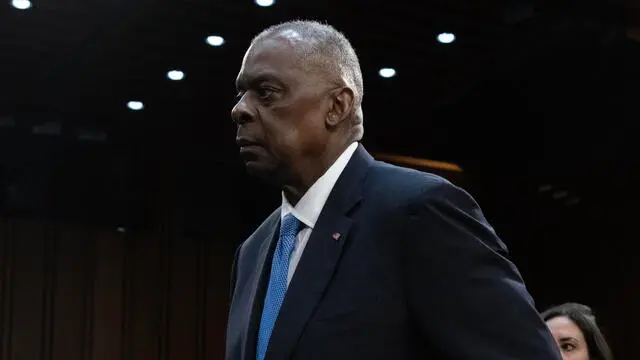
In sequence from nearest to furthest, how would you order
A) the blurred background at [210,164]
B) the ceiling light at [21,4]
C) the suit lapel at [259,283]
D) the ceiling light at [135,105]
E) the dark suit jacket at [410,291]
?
the dark suit jacket at [410,291], the suit lapel at [259,283], the ceiling light at [21,4], the blurred background at [210,164], the ceiling light at [135,105]

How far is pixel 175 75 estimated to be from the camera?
7.99m

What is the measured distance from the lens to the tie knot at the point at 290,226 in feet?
4.53

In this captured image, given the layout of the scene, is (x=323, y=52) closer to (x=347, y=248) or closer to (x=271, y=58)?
(x=271, y=58)

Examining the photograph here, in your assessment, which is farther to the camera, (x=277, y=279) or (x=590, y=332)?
(x=590, y=332)

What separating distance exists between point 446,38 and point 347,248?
6307mm

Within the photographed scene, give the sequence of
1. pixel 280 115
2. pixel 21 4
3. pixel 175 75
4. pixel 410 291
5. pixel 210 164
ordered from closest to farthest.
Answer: pixel 410 291 → pixel 280 115 → pixel 21 4 → pixel 175 75 → pixel 210 164

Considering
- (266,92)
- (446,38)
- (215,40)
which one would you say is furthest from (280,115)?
(446,38)

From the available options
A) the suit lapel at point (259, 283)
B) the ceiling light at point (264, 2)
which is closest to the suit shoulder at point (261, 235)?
the suit lapel at point (259, 283)

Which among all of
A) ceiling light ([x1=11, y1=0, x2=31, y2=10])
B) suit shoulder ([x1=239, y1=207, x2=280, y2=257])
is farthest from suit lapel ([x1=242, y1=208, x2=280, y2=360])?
ceiling light ([x1=11, y1=0, x2=31, y2=10])

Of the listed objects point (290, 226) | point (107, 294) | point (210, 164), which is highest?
point (210, 164)

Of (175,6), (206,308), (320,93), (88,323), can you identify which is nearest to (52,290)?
(88,323)

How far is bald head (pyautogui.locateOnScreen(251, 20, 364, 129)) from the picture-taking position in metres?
1.39

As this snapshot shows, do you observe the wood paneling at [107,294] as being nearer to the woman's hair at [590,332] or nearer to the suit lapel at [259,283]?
the woman's hair at [590,332]

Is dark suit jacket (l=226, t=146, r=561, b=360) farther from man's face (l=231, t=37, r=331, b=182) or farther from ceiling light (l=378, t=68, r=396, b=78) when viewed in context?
ceiling light (l=378, t=68, r=396, b=78)
